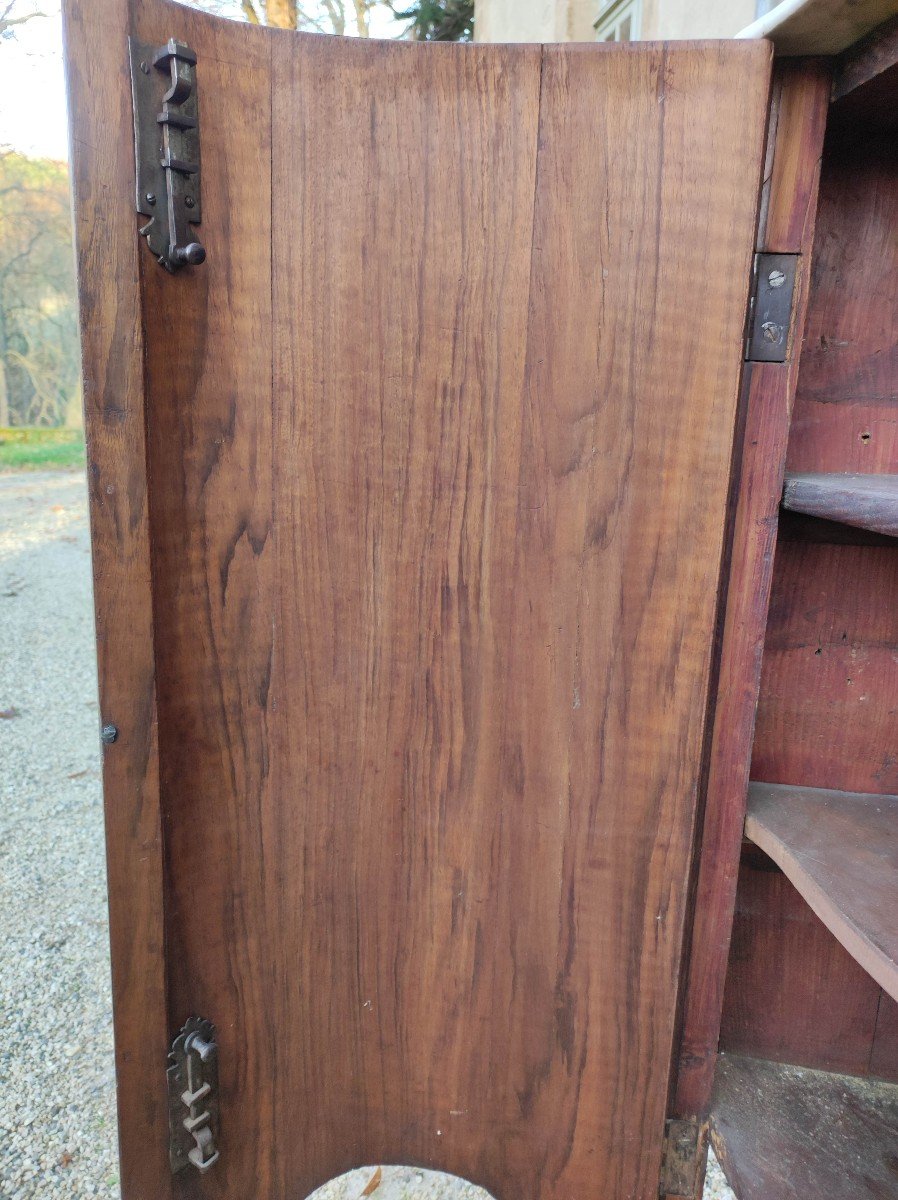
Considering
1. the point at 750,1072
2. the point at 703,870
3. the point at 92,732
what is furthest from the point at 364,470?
the point at 92,732

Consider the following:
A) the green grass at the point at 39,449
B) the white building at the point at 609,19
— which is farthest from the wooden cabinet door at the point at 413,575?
the green grass at the point at 39,449

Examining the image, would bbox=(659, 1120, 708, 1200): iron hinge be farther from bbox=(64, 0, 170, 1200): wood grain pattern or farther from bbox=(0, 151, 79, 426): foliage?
bbox=(0, 151, 79, 426): foliage

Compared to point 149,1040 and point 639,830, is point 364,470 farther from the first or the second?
point 149,1040

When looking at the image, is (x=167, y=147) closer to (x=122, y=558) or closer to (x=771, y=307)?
(x=122, y=558)

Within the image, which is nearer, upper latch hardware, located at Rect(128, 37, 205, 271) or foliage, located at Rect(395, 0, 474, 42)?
upper latch hardware, located at Rect(128, 37, 205, 271)

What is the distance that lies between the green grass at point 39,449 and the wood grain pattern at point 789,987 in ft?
33.0

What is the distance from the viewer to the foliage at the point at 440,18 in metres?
4.22

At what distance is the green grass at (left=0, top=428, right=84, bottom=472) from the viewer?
10922 millimetres

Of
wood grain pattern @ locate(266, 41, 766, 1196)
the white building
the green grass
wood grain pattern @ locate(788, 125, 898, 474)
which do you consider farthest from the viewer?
the green grass

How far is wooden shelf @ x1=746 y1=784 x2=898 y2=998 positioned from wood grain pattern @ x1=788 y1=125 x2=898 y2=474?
0.47m

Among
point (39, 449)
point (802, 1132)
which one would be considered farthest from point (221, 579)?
point (39, 449)

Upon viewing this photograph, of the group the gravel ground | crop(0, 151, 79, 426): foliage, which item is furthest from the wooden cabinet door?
crop(0, 151, 79, 426): foliage

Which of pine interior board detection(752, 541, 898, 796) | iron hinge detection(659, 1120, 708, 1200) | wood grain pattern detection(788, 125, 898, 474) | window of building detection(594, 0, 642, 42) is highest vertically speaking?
window of building detection(594, 0, 642, 42)

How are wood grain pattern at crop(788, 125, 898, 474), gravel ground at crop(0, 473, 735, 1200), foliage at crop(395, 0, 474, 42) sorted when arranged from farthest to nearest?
foliage at crop(395, 0, 474, 42), gravel ground at crop(0, 473, 735, 1200), wood grain pattern at crop(788, 125, 898, 474)
